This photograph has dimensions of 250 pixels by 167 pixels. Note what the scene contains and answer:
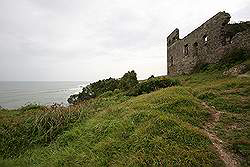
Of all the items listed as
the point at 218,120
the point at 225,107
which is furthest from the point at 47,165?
the point at 225,107

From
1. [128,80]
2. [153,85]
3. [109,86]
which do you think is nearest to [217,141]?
[153,85]

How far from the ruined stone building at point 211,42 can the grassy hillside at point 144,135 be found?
558 centimetres

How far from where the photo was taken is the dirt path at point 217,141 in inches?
211

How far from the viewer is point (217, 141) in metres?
6.24

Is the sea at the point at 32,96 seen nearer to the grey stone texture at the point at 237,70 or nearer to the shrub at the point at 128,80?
the shrub at the point at 128,80

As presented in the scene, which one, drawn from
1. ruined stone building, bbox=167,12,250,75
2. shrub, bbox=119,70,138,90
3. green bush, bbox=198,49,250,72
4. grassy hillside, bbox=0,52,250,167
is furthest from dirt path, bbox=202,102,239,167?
shrub, bbox=119,70,138,90

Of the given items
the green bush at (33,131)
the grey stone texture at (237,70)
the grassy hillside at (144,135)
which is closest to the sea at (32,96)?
the green bush at (33,131)

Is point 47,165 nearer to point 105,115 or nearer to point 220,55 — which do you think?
point 105,115

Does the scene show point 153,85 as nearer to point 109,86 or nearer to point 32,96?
point 109,86

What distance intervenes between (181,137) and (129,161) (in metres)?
1.53

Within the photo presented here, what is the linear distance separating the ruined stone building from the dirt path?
8.82m

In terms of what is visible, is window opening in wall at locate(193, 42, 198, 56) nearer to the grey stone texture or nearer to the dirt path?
the grey stone texture

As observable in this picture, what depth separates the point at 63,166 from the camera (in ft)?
21.3

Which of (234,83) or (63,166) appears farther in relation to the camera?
(234,83)
